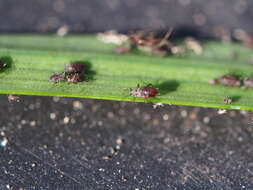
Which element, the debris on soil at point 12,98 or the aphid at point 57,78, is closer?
the aphid at point 57,78

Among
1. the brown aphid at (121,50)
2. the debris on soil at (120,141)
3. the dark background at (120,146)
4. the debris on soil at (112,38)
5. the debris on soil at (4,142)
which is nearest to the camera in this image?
the dark background at (120,146)

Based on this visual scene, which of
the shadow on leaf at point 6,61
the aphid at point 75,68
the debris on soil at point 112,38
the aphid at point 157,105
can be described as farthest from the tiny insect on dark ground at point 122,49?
the shadow on leaf at point 6,61

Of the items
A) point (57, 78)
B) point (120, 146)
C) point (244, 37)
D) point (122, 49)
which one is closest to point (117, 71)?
point (122, 49)

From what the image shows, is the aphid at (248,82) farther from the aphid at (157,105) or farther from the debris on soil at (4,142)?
the debris on soil at (4,142)

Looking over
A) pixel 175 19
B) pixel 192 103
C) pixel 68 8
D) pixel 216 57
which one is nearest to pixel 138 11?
pixel 175 19

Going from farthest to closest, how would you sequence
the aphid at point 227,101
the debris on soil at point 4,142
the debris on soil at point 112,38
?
the debris on soil at point 112,38
the aphid at point 227,101
the debris on soil at point 4,142

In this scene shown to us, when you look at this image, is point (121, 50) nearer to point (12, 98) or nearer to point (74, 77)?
point (74, 77)

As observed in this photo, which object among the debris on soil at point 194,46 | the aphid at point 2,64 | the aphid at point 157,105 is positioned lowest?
the aphid at point 157,105
